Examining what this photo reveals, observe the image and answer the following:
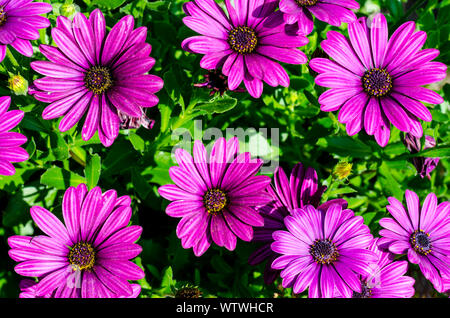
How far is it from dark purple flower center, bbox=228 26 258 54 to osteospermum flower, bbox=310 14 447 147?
0.38 meters

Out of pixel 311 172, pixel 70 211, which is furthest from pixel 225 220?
pixel 70 211

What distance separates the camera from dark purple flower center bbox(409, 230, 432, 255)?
235cm

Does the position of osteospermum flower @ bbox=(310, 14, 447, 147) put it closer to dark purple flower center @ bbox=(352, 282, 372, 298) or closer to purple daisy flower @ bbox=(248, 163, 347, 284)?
purple daisy flower @ bbox=(248, 163, 347, 284)

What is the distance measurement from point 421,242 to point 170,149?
1.64 metres

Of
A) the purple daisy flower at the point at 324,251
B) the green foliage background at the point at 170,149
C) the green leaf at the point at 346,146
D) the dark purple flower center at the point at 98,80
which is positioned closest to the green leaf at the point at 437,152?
the green foliage background at the point at 170,149

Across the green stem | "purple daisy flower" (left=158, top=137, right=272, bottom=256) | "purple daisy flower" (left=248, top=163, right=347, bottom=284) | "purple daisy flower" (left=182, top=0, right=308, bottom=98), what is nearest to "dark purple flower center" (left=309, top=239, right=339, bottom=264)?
"purple daisy flower" (left=248, top=163, right=347, bottom=284)

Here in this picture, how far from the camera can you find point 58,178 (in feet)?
8.21

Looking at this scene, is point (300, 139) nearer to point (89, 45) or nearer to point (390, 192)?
point (390, 192)

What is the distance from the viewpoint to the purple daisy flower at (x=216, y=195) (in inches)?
82.3

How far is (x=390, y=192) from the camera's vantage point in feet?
9.59

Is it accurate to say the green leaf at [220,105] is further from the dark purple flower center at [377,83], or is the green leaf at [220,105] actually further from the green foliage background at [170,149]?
the dark purple flower center at [377,83]

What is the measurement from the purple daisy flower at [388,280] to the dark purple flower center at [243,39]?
1.32m

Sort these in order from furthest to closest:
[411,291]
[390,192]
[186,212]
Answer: [390,192] < [411,291] < [186,212]
